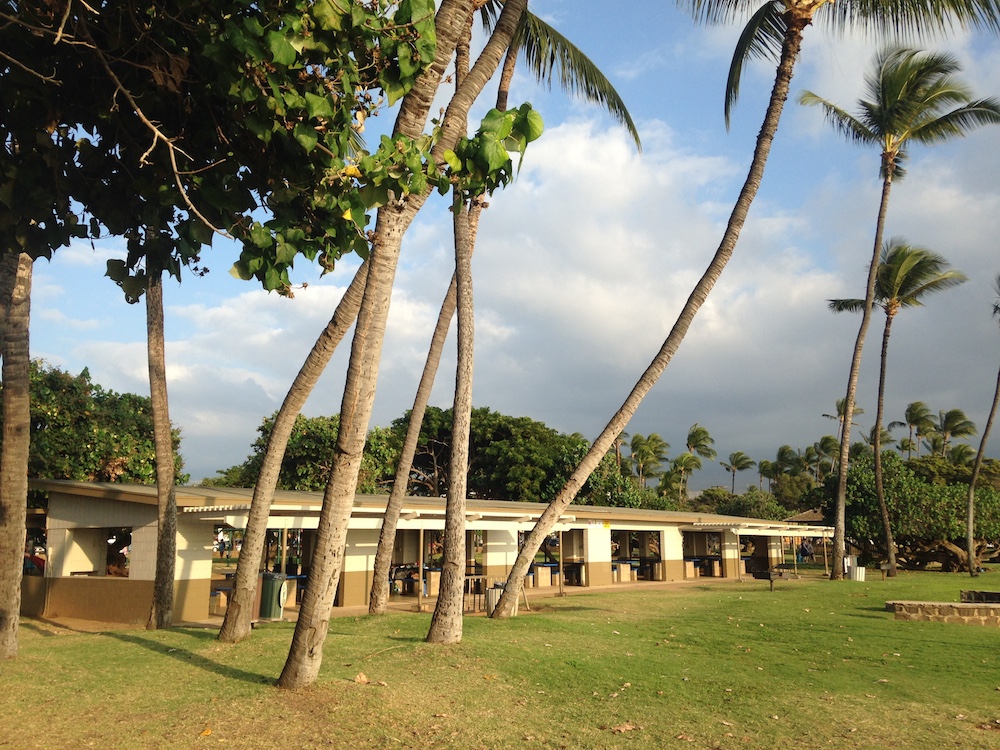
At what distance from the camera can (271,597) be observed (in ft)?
47.9

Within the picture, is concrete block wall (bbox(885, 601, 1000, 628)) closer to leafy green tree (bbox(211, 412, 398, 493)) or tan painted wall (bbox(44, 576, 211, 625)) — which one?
tan painted wall (bbox(44, 576, 211, 625))

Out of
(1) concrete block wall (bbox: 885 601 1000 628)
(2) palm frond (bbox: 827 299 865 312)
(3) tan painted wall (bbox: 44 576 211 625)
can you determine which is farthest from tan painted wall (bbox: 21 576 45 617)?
(2) palm frond (bbox: 827 299 865 312)

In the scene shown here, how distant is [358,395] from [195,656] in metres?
4.77

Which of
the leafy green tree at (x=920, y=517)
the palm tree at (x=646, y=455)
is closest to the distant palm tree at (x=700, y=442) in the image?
the palm tree at (x=646, y=455)

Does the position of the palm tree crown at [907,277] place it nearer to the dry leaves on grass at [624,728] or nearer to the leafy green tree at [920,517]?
the leafy green tree at [920,517]

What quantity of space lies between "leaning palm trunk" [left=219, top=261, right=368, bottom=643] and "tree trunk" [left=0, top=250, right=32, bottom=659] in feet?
8.98

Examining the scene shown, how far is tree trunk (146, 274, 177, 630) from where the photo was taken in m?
13.2

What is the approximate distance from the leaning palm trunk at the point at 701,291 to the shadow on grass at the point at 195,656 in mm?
6003

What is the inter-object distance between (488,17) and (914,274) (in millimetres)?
25717

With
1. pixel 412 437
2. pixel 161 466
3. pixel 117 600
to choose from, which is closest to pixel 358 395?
pixel 161 466

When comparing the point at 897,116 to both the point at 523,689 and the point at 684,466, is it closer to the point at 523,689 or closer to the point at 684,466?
the point at 523,689

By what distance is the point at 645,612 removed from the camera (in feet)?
55.8

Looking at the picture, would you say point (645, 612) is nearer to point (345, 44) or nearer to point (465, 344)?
point (465, 344)

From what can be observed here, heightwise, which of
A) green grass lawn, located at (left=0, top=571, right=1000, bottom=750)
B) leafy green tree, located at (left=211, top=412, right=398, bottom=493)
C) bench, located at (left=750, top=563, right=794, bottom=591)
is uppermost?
leafy green tree, located at (left=211, top=412, right=398, bottom=493)
